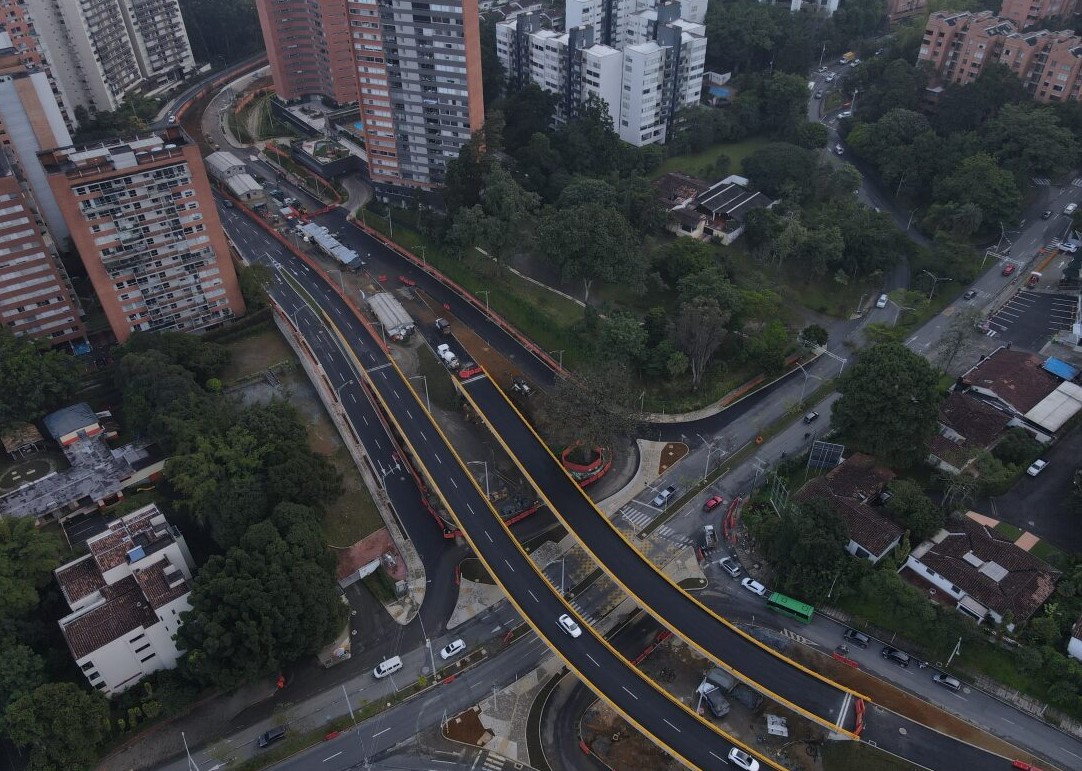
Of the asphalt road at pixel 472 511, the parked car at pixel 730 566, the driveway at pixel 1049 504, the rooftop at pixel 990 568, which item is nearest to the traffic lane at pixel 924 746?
the rooftop at pixel 990 568

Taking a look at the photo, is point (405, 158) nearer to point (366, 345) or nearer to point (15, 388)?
point (366, 345)

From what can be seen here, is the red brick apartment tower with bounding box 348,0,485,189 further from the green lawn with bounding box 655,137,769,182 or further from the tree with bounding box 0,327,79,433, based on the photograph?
the tree with bounding box 0,327,79,433

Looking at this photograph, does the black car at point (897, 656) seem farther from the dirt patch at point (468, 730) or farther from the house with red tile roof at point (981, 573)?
the dirt patch at point (468, 730)

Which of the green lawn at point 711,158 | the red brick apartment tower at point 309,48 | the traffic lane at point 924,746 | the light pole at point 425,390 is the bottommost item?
the traffic lane at point 924,746

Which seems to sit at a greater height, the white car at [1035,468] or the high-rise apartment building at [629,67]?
the high-rise apartment building at [629,67]

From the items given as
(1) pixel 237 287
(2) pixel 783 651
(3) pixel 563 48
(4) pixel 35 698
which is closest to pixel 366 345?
(1) pixel 237 287

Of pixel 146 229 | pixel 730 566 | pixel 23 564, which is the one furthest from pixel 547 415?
pixel 146 229

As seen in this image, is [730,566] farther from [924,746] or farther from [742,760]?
[924,746]
